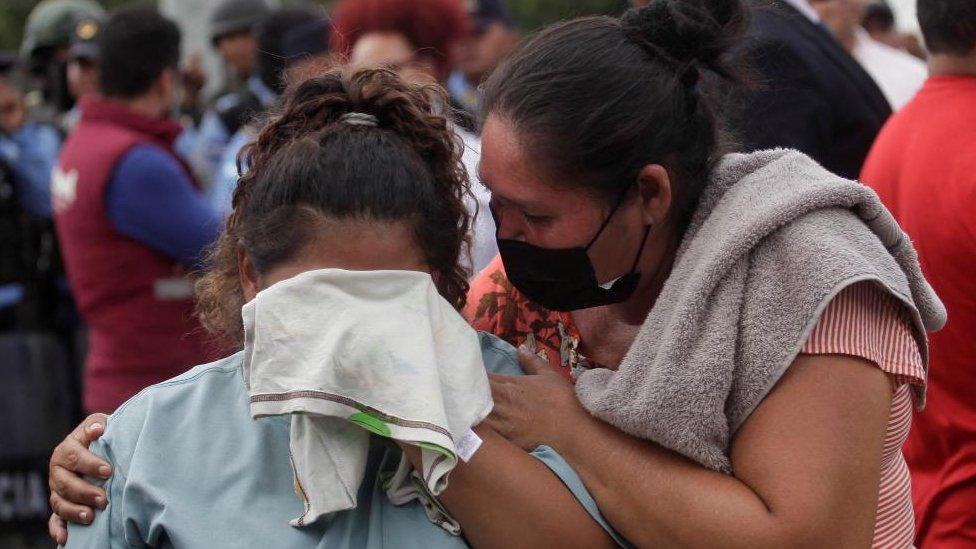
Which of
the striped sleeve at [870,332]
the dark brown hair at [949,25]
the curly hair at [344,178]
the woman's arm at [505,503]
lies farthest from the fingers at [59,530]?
the dark brown hair at [949,25]

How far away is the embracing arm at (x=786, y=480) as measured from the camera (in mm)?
1834

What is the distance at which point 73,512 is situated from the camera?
77.9 inches

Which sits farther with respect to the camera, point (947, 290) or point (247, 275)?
point (947, 290)

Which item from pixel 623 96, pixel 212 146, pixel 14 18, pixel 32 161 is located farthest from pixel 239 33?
pixel 14 18

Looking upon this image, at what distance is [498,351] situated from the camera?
2170 mm

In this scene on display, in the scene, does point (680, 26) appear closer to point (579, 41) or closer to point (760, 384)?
point (579, 41)

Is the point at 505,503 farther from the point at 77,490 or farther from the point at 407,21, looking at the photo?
the point at 407,21

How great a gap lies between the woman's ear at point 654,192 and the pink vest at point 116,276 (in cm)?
268

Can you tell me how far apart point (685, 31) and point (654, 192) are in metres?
0.28

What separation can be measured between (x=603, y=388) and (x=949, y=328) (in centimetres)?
110

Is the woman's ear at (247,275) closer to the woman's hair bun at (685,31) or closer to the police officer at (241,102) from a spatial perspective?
the woman's hair bun at (685,31)

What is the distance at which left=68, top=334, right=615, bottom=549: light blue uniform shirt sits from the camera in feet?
6.22

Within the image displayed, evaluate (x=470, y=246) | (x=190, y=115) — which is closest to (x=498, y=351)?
(x=470, y=246)

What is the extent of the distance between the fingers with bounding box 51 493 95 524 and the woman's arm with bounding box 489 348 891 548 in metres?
0.75
